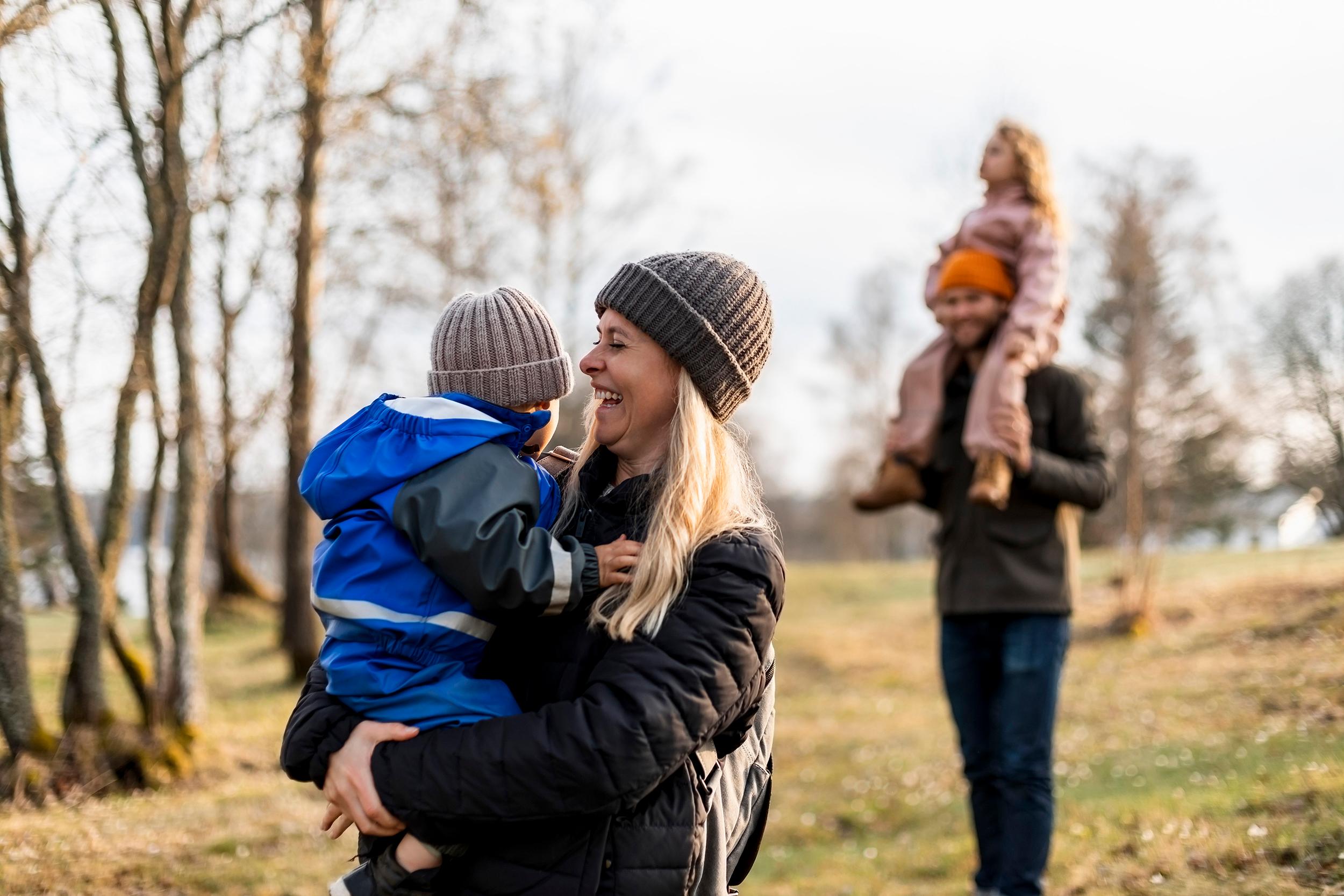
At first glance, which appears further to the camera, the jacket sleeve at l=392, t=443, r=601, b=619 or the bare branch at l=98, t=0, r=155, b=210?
the bare branch at l=98, t=0, r=155, b=210

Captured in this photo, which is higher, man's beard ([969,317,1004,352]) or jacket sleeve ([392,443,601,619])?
man's beard ([969,317,1004,352])

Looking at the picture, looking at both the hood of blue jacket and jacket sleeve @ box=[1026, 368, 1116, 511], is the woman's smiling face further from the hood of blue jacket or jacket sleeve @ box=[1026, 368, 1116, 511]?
jacket sleeve @ box=[1026, 368, 1116, 511]

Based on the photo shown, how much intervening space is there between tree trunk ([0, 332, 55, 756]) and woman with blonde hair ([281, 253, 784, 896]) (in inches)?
127

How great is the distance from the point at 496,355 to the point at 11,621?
3.46 meters

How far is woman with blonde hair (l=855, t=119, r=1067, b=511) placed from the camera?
4.01 metres

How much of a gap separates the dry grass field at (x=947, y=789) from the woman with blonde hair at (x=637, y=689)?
2.27m

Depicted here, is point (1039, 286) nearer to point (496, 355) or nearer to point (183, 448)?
point (496, 355)

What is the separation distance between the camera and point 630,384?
2203 mm

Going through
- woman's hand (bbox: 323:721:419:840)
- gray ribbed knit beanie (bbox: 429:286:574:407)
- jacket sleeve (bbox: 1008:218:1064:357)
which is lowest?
woman's hand (bbox: 323:721:419:840)

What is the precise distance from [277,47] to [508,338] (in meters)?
5.41

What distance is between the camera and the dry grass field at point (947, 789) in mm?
3941

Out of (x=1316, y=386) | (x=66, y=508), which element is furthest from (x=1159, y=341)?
(x=66, y=508)

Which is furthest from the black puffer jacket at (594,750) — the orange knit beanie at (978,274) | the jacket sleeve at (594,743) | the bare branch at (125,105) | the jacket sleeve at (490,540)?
the bare branch at (125,105)

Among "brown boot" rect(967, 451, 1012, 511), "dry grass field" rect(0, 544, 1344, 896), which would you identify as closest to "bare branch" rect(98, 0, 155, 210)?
"dry grass field" rect(0, 544, 1344, 896)
